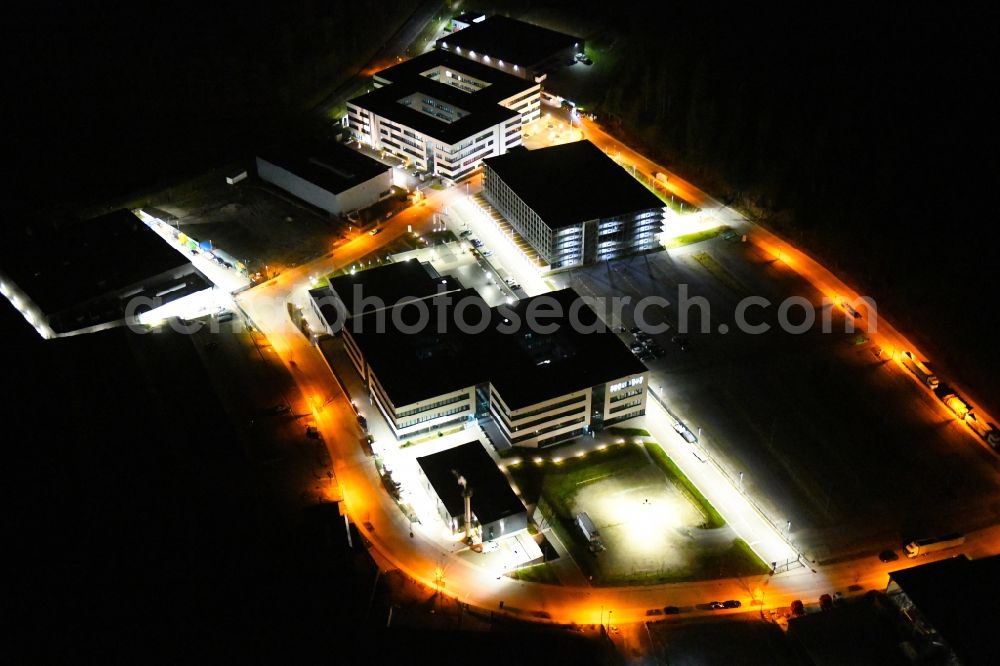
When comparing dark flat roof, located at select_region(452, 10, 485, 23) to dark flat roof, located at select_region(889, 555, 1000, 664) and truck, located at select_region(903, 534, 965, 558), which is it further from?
dark flat roof, located at select_region(889, 555, 1000, 664)

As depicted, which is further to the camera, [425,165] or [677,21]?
[677,21]

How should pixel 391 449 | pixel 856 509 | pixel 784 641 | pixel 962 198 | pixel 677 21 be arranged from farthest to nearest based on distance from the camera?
pixel 677 21, pixel 962 198, pixel 391 449, pixel 856 509, pixel 784 641

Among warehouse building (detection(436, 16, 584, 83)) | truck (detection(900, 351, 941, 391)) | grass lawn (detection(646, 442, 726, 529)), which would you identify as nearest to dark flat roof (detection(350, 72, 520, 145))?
warehouse building (detection(436, 16, 584, 83))

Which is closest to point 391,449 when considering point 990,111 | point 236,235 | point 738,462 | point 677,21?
point 738,462

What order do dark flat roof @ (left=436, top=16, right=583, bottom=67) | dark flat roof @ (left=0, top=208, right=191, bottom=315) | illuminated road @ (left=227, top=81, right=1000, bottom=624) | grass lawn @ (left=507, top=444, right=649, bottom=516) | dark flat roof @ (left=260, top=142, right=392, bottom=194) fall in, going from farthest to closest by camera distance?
dark flat roof @ (left=436, top=16, right=583, bottom=67) < dark flat roof @ (left=260, top=142, right=392, bottom=194) < dark flat roof @ (left=0, top=208, right=191, bottom=315) < grass lawn @ (left=507, top=444, right=649, bottom=516) < illuminated road @ (left=227, top=81, right=1000, bottom=624)

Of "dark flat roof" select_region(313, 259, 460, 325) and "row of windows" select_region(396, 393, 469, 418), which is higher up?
"dark flat roof" select_region(313, 259, 460, 325)

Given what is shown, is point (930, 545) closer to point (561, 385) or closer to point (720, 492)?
point (720, 492)

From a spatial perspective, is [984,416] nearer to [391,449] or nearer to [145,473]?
[391,449]
